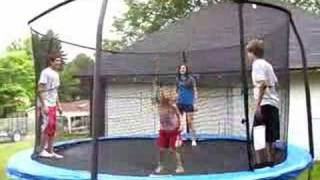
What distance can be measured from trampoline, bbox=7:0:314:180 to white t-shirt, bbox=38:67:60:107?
21cm

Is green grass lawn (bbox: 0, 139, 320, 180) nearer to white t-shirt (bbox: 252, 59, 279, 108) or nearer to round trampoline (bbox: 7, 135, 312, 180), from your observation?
round trampoline (bbox: 7, 135, 312, 180)

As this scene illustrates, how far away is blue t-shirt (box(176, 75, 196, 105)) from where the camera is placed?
5.09m

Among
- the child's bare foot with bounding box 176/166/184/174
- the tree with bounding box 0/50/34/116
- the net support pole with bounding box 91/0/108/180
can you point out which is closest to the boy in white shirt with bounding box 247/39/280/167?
the child's bare foot with bounding box 176/166/184/174

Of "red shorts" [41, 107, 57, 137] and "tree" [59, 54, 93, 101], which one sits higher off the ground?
"tree" [59, 54, 93, 101]

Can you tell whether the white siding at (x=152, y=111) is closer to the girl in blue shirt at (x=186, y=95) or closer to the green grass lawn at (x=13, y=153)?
the girl in blue shirt at (x=186, y=95)

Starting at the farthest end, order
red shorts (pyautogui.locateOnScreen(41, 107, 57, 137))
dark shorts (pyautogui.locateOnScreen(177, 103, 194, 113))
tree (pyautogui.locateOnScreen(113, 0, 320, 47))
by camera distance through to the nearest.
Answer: tree (pyautogui.locateOnScreen(113, 0, 320, 47))
dark shorts (pyautogui.locateOnScreen(177, 103, 194, 113))
red shorts (pyautogui.locateOnScreen(41, 107, 57, 137))

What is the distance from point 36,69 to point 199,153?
5.96 feet

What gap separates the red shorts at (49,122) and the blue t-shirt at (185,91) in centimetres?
120

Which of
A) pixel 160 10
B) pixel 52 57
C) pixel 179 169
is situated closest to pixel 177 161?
pixel 179 169

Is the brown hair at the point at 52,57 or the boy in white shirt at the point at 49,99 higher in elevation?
the brown hair at the point at 52,57

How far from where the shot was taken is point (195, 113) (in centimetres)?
511

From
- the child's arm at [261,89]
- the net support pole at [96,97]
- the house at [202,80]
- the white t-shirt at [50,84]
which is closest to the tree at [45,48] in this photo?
the white t-shirt at [50,84]

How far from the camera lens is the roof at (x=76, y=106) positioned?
4652 mm

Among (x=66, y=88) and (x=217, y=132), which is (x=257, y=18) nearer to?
(x=217, y=132)
